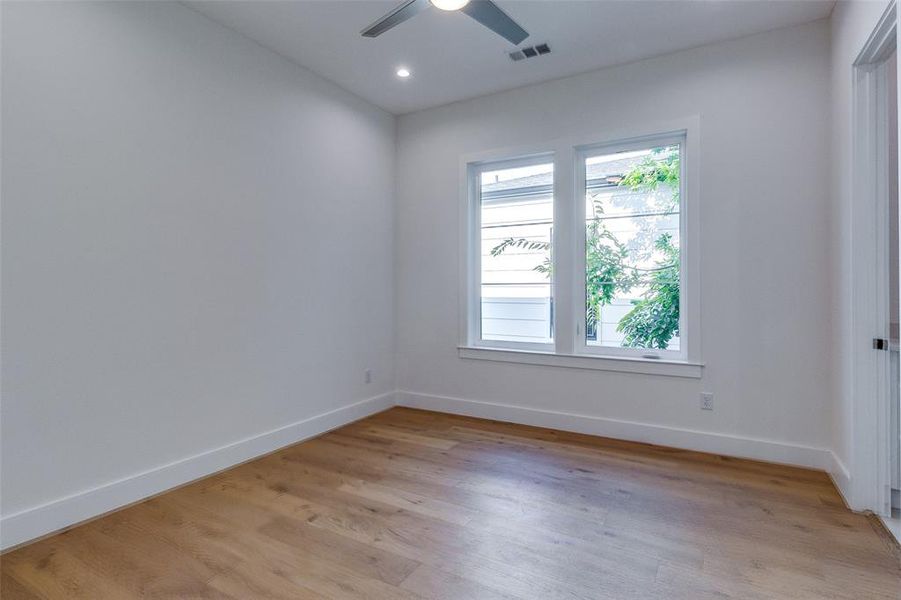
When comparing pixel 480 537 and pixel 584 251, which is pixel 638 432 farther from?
pixel 480 537

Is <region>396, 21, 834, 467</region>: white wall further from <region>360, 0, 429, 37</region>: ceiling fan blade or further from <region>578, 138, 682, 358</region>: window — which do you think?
<region>360, 0, 429, 37</region>: ceiling fan blade

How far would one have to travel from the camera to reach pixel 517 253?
4133 mm

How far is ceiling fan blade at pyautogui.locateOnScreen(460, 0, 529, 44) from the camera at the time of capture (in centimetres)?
211

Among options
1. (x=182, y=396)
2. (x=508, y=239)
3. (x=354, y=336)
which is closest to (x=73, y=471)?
(x=182, y=396)

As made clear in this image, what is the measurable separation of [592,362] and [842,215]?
1.81m

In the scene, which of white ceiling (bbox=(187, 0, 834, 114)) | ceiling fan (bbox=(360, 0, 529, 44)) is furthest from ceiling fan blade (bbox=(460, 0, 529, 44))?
white ceiling (bbox=(187, 0, 834, 114))

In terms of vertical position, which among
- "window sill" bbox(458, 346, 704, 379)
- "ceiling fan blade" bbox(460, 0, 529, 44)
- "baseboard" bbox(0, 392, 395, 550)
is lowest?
"baseboard" bbox(0, 392, 395, 550)

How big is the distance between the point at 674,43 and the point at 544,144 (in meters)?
1.13

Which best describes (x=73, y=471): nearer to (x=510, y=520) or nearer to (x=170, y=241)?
(x=170, y=241)

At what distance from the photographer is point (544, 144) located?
3.86 meters

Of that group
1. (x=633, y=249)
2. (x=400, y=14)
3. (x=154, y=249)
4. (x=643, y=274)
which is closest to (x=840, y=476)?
(x=643, y=274)

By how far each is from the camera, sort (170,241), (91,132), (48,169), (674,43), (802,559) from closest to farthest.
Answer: (802,559) → (48,169) → (91,132) → (170,241) → (674,43)

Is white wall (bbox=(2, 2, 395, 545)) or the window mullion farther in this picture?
the window mullion

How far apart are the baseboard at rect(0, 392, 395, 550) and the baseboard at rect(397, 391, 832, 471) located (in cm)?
107
